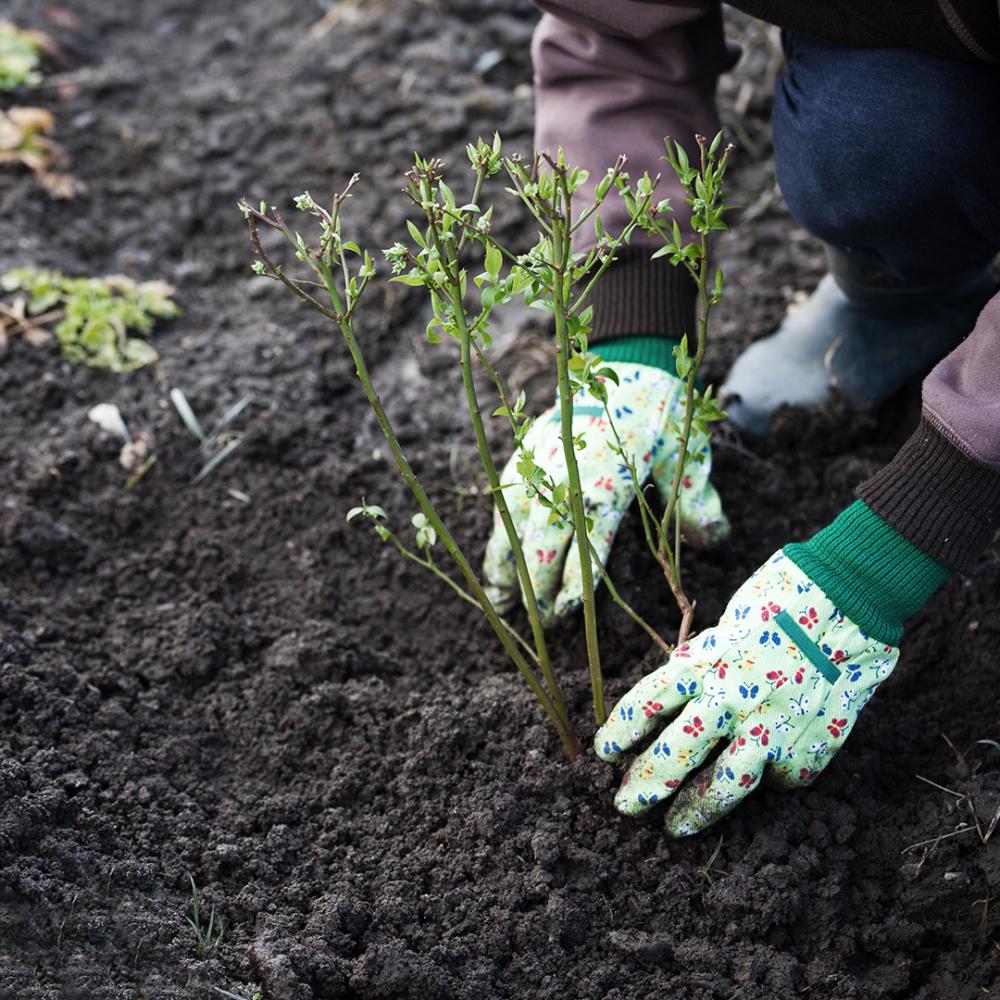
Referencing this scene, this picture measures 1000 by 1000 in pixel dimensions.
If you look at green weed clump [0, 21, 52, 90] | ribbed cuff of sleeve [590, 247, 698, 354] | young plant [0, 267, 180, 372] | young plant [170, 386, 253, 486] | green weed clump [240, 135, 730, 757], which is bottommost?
young plant [170, 386, 253, 486]

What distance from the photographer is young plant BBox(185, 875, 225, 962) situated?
165 cm

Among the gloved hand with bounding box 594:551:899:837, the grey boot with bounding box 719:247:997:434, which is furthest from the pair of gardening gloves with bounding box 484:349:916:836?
the grey boot with bounding box 719:247:997:434

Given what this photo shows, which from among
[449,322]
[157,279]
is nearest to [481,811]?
[449,322]

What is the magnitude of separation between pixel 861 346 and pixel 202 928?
5.87 ft

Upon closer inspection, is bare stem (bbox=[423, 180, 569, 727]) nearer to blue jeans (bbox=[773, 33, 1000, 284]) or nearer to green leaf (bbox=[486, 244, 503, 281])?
green leaf (bbox=[486, 244, 503, 281])

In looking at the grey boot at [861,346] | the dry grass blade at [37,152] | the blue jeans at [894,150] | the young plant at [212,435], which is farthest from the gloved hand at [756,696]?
the dry grass blade at [37,152]

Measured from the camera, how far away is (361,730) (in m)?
2.02

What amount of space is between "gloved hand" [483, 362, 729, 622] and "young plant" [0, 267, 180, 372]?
1129 mm

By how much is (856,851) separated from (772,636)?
373mm

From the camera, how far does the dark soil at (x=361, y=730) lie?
5.49ft

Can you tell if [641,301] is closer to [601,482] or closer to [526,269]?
[601,482]

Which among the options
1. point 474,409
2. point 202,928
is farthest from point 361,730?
point 474,409

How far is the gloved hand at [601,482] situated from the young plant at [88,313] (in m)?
1.13

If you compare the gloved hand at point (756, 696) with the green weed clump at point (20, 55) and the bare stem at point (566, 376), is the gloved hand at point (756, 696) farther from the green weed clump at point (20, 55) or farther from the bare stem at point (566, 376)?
the green weed clump at point (20, 55)
